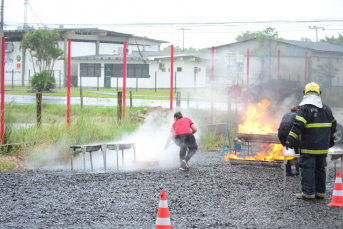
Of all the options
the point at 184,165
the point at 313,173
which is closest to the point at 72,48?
the point at 184,165

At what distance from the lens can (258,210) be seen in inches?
244

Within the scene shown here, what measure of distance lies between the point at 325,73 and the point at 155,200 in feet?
52.5

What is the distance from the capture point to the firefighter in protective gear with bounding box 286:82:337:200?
705 centimetres

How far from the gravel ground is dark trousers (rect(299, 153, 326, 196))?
238mm

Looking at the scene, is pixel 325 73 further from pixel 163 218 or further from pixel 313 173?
pixel 163 218

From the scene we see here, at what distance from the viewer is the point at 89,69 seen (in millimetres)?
43531

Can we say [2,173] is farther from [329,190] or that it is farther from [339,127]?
[339,127]

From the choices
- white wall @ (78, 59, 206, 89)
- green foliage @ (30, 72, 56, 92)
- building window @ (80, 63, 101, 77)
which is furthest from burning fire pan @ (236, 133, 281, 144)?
building window @ (80, 63, 101, 77)

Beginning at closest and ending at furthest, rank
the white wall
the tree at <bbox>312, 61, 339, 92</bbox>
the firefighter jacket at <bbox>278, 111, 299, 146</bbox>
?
1. the firefighter jacket at <bbox>278, 111, 299, 146</bbox>
2. the tree at <bbox>312, 61, 339, 92</bbox>
3. the white wall

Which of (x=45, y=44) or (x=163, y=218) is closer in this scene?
(x=163, y=218)

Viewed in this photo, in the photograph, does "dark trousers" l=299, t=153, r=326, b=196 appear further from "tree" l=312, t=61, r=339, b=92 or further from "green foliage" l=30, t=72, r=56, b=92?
"green foliage" l=30, t=72, r=56, b=92

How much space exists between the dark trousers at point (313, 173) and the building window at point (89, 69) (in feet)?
121

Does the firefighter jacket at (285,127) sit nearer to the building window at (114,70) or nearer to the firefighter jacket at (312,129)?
the firefighter jacket at (312,129)

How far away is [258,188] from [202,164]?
2.83 metres
